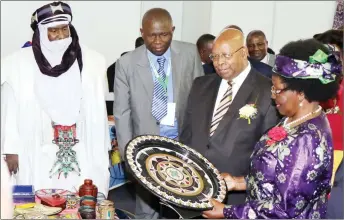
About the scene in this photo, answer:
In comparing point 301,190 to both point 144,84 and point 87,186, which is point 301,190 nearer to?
point 87,186

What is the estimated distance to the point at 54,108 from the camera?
15.4ft

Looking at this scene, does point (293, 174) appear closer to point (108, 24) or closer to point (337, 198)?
point (337, 198)

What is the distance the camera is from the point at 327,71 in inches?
118

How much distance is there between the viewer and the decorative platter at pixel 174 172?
3.12 meters

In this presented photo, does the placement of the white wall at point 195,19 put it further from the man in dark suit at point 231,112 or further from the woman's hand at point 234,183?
the woman's hand at point 234,183

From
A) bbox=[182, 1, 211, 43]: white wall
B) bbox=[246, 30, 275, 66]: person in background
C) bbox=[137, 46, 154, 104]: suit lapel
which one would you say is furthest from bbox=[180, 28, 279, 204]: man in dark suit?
bbox=[182, 1, 211, 43]: white wall

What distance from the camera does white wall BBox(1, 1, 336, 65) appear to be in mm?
9773

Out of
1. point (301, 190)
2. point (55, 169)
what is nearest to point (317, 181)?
point (301, 190)

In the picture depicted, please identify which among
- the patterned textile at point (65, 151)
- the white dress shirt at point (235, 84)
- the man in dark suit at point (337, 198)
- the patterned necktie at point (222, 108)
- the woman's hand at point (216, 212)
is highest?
the white dress shirt at point (235, 84)

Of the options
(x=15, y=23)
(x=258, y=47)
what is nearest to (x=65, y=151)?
(x=258, y=47)

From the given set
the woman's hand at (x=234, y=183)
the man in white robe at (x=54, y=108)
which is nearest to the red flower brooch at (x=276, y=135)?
the woman's hand at (x=234, y=183)

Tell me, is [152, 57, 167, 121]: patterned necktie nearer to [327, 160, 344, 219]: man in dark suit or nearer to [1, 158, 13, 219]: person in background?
[327, 160, 344, 219]: man in dark suit

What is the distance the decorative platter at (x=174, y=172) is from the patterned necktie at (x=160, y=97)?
111 centimetres

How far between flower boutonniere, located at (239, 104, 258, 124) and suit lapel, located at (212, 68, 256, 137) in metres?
0.04
